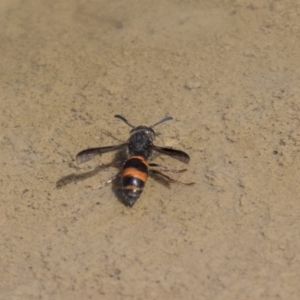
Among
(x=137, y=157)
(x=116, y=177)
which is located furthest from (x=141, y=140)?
(x=116, y=177)

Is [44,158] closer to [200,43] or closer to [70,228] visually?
[70,228]

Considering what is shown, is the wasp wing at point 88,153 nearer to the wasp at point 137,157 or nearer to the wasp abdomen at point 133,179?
the wasp at point 137,157

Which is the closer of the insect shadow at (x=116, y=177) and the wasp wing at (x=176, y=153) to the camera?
the wasp wing at (x=176, y=153)

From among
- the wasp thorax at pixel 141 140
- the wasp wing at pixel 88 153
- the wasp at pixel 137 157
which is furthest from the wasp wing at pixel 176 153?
the wasp wing at pixel 88 153

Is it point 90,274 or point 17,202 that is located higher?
point 17,202

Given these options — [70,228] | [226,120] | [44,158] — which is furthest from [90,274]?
[226,120]

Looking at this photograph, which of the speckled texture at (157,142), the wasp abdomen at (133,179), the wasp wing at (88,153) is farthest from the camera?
the wasp wing at (88,153)

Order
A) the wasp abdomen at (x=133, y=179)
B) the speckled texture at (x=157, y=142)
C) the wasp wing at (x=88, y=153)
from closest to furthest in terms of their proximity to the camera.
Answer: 1. the speckled texture at (x=157, y=142)
2. the wasp abdomen at (x=133, y=179)
3. the wasp wing at (x=88, y=153)

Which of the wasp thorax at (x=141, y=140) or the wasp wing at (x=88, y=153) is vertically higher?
the wasp thorax at (x=141, y=140)
